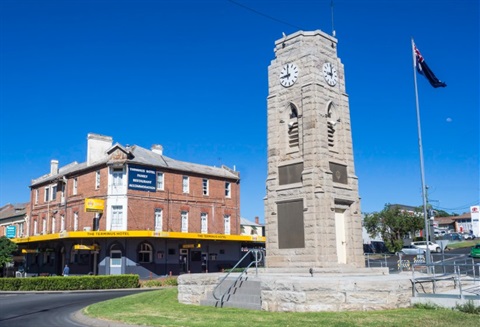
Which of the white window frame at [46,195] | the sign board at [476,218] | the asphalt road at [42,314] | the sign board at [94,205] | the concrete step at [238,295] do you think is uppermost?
the white window frame at [46,195]

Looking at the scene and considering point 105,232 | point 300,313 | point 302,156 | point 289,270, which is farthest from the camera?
point 105,232

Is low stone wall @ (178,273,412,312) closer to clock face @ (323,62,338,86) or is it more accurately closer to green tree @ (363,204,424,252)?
clock face @ (323,62,338,86)

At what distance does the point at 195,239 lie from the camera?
45.4 meters

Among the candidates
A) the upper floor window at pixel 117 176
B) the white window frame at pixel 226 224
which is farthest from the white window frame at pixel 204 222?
the upper floor window at pixel 117 176

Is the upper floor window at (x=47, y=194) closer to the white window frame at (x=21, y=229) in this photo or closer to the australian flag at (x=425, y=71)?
the white window frame at (x=21, y=229)

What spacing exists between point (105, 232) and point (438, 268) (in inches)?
1017

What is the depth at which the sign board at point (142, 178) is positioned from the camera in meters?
43.0

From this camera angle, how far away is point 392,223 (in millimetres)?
67688

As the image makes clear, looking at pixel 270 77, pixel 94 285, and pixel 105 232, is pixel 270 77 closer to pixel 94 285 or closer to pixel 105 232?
pixel 94 285

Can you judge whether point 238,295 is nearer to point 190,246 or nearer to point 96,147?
point 190,246

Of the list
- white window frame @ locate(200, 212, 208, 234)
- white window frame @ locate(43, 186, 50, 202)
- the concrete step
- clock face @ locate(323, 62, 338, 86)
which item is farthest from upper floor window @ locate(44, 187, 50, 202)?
clock face @ locate(323, 62, 338, 86)

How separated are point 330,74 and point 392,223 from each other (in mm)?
50286

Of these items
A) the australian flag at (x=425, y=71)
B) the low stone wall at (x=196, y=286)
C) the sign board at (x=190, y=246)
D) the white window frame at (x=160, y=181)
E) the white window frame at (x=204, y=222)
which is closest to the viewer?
the low stone wall at (x=196, y=286)

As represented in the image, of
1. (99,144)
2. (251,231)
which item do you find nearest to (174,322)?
(99,144)
